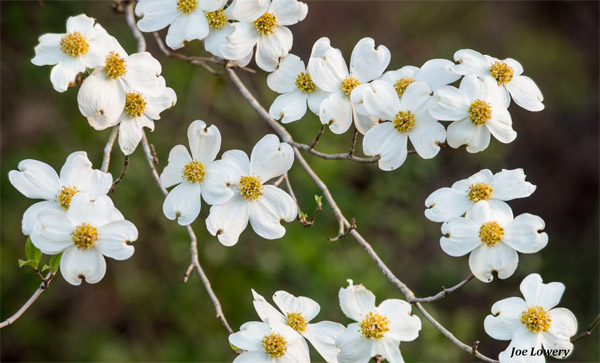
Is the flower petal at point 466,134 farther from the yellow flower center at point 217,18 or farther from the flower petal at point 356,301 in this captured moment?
the yellow flower center at point 217,18

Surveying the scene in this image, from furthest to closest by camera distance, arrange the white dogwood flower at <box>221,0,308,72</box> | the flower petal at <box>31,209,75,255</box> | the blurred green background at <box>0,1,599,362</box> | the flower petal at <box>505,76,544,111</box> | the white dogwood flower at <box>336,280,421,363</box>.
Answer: the blurred green background at <box>0,1,599,362</box> → the flower petal at <box>505,76,544,111</box> → the white dogwood flower at <box>221,0,308,72</box> → the white dogwood flower at <box>336,280,421,363</box> → the flower petal at <box>31,209,75,255</box>

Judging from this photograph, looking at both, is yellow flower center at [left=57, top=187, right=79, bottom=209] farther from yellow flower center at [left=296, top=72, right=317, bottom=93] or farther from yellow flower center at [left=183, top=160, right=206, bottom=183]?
yellow flower center at [left=296, top=72, right=317, bottom=93]

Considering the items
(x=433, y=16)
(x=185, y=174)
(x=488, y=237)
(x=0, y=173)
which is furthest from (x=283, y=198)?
(x=433, y=16)

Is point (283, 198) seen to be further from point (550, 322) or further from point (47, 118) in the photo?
point (47, 118)

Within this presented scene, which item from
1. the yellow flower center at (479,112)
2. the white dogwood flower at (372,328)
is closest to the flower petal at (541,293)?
the white dogwood flower at (372,328)

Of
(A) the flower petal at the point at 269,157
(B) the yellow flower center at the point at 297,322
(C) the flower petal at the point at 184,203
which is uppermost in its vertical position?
(A) the flower petal at the point at 269,157

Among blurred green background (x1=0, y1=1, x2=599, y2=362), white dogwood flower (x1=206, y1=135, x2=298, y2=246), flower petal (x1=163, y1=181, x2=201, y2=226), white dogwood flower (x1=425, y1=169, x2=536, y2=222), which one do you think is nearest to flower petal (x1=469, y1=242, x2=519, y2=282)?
white dogwood flower (x1=425, y1=169, x2=536, y2=222)
